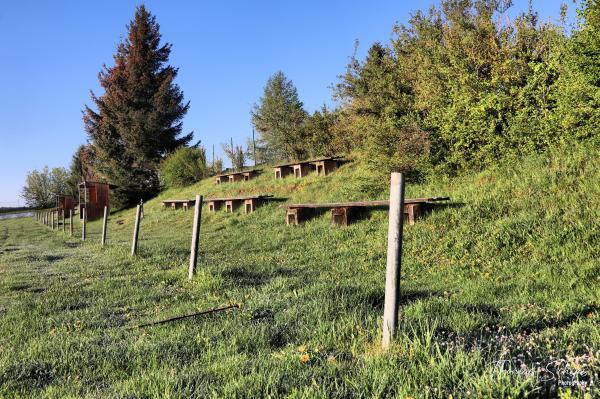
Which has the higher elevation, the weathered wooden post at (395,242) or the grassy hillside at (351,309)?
the weathered wooden post at (395,242)

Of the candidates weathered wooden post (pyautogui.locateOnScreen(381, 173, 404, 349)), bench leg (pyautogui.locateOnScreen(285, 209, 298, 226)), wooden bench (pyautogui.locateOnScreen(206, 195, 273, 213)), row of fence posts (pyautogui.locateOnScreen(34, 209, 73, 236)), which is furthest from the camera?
row of fence posts (pyautogui.locateOnScreen(34, 209, 73, 236))

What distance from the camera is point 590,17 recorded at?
8203mm

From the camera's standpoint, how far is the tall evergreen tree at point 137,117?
32.1 meters

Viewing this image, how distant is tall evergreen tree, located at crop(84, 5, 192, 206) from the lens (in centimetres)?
3209

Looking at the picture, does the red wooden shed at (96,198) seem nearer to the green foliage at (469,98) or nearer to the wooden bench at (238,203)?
the wooden bench at (238,203)

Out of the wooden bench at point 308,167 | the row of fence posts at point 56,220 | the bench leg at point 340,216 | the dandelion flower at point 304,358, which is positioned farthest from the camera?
the row of fence posts at point 56,220

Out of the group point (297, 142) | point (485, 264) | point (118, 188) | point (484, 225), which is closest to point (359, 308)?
point (485, 264)

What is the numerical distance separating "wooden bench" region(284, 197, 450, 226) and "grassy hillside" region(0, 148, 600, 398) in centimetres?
32

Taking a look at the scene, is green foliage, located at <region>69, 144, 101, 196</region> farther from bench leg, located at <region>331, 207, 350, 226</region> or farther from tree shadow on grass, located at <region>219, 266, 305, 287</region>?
tree shadow on grass, located at <region>219, 266, 305, 287</region>

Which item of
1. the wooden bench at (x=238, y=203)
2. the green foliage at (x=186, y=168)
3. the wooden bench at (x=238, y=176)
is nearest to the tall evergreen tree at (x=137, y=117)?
the green foliage at (x=186, y=168)

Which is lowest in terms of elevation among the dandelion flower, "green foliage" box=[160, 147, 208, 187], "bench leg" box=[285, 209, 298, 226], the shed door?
the dandelion flower

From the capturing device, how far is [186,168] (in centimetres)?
2744

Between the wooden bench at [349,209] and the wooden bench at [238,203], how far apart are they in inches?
124

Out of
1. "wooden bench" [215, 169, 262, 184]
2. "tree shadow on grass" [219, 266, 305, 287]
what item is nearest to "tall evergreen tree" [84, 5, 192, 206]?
"wooden bench" [215, 169, 262, 184]
